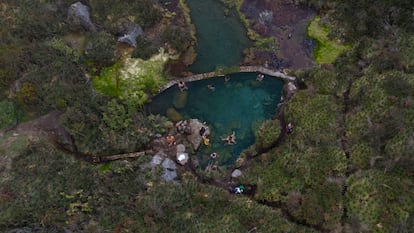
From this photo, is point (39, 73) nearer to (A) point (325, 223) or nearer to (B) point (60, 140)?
(B) point (60, 140)

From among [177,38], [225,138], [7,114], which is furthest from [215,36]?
[7,114]

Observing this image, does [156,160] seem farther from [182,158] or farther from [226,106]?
[226,106]

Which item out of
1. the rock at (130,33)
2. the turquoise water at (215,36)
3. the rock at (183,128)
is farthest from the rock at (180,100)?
the rock at (130,33)

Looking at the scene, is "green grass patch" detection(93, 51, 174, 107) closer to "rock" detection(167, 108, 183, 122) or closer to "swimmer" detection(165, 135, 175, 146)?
"rock" detection(167, 108, 183, 122)

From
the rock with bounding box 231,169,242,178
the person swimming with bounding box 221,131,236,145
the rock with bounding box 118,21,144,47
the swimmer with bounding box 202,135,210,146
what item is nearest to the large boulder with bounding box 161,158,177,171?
the swimmer with bounding box 202,135,210,146

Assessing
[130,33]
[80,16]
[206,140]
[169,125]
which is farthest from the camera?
[130,33]

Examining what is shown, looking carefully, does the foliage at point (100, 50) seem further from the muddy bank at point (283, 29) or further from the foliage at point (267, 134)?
the foliage at point (267, 134)
